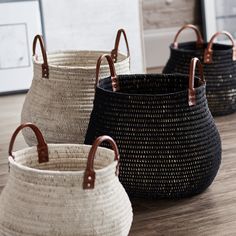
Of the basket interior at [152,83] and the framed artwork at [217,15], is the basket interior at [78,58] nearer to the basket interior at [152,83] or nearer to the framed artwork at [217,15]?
the basket interior at [152,83]

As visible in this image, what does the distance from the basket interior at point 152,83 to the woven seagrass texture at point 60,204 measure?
0.52m

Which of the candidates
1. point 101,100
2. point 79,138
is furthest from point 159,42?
point 101,100

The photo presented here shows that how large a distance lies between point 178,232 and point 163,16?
2.01 meters

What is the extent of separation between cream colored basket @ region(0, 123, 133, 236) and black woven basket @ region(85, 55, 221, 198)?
24 cm

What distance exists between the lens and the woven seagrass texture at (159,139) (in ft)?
4.99

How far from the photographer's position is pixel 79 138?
6.00ft

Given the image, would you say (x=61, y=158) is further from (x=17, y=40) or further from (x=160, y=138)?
(x=17, y=40)

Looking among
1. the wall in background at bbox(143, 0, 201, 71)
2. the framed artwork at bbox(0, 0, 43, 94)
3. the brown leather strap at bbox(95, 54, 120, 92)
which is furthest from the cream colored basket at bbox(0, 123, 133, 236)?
the wall in background at bbox(143, 0, 201, 71)

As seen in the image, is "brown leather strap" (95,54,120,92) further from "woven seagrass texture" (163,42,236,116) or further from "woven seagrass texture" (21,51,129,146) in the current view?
"woven seagrass texture" (163,42,236,116)

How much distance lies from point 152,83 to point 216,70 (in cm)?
57

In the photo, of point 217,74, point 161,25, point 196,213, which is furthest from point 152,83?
point 161,25

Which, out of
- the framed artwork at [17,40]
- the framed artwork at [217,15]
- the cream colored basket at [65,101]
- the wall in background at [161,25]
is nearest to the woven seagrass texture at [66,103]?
the cream colored basket at [65,101]

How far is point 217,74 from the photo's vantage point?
2297mm

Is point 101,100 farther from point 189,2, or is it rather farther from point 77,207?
point 189,2
